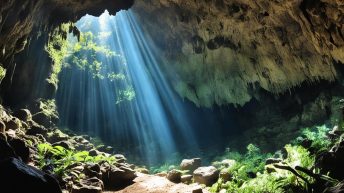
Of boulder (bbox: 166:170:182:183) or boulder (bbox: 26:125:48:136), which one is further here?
boulder (bbox: 26:125:48:136)

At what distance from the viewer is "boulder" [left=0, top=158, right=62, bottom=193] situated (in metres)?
4.56

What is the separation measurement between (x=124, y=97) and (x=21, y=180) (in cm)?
2268

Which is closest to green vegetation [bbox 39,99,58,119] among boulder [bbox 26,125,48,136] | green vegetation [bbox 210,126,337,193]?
boulder [bbox 26,125,48,136]

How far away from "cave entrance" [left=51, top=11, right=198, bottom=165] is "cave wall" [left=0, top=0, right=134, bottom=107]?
772 centimetres

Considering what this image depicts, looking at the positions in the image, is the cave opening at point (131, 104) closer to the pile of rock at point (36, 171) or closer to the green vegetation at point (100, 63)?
the green vegetation at point (100, 63)

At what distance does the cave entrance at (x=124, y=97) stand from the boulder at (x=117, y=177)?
12889 mm

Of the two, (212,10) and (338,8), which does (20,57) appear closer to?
(212,10)

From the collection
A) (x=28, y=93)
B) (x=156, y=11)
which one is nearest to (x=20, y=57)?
(x=28, y=93)

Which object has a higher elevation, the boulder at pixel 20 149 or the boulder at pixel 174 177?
the boulder at pixel 20 149

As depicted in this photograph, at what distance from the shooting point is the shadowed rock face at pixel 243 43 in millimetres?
10633

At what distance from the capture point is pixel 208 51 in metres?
21.3

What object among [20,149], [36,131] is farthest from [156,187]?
[36,131]

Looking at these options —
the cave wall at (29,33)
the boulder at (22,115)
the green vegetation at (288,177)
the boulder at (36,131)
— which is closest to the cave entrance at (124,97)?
the cave wall at (29,33)

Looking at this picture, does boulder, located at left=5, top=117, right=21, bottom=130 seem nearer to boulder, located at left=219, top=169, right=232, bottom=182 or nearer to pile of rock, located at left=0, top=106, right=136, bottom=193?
pile of rock, located at left=0, top=106, right=136, bottom=193
